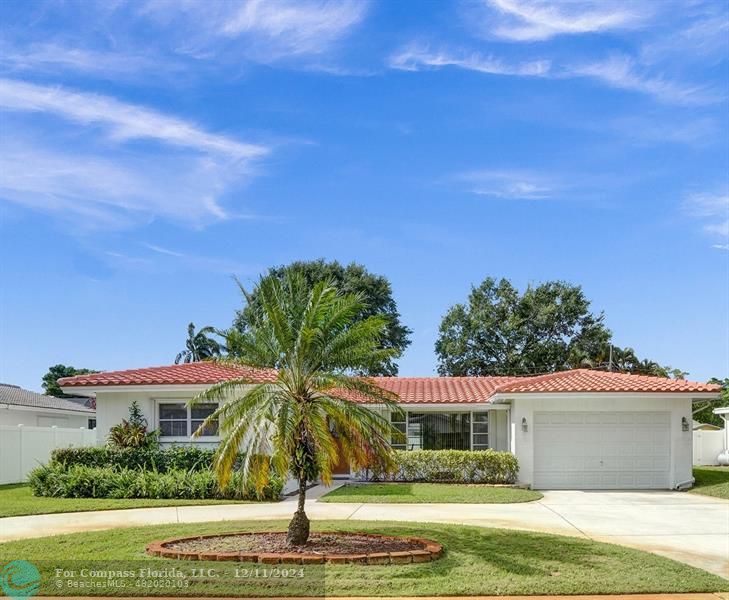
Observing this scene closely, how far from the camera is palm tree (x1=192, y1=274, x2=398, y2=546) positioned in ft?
40.0

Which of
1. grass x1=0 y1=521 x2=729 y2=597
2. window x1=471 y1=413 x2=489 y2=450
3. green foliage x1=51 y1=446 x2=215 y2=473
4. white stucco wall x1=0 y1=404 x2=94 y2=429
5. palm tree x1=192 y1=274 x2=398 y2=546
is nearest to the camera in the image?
grass x1=0 y1=521 x2=729 y2=597

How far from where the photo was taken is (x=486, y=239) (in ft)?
92.6

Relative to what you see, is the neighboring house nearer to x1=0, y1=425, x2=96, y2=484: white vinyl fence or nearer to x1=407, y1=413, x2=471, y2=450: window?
x1=0, y1=425, x2=96, y2=484: white vinyl fence

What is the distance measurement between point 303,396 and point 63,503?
30.9ft

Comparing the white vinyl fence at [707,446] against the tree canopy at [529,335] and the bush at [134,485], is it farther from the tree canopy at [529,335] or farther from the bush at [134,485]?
the bush at [134,485]

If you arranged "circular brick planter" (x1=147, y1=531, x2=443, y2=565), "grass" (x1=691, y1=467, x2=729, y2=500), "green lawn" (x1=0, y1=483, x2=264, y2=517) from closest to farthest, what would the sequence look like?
"circular brick planter" (x1=147, y1=531, x2=443, y2=565) → "green lawn" (x1=0, y1=483, x2=264, y2=517) → "grass" (x1=691, y1=467, x2=729, y2=500)

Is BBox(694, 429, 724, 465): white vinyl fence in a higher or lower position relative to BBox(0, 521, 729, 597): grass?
lower

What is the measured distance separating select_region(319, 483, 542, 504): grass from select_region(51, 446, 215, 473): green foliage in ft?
12.4

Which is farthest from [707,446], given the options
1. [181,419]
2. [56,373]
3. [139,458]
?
[56,373]

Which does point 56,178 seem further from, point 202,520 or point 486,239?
point 486,239

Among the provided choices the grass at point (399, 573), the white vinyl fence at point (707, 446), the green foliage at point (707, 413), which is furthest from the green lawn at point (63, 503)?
the green foliage at point (707, 413)

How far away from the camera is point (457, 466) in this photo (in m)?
25.1

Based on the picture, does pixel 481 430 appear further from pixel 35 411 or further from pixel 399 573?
pixel 35 411

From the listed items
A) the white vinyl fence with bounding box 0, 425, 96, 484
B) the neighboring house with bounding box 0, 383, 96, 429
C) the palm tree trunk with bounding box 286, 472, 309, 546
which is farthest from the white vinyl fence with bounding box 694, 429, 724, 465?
the palm tree trunk with bounding box 286, 472, 309, 546
